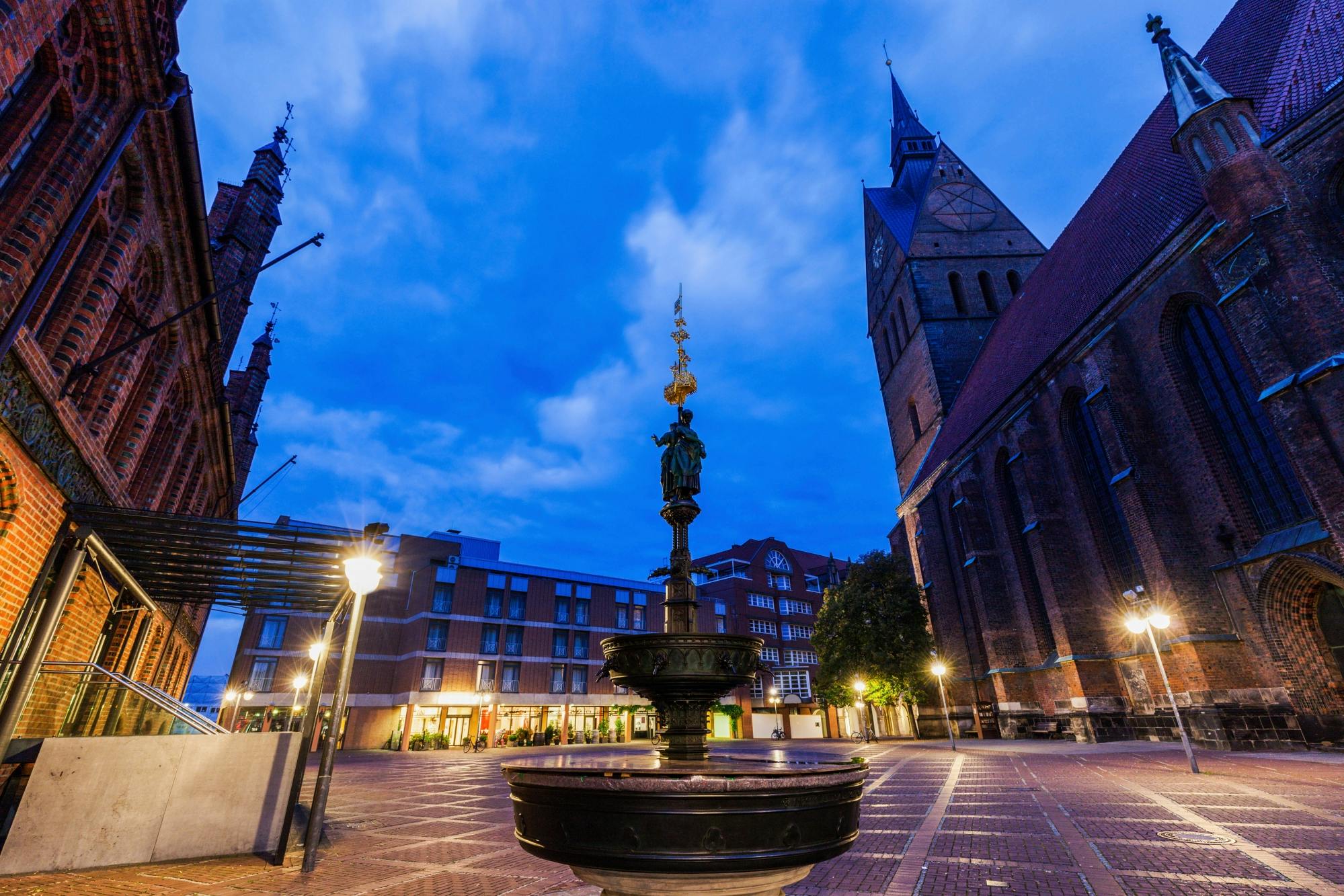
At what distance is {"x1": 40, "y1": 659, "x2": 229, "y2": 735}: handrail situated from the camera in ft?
23.1

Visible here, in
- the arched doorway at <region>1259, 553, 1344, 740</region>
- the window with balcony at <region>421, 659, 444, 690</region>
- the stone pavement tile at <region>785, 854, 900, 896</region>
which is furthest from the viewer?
the window with balcony at <region>421, 659, 444, 690</region>

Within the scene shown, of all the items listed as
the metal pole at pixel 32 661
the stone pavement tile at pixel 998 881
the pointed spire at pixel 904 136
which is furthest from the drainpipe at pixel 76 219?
the pointed spire at pixel 904 136

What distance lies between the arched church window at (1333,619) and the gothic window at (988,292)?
25421 millimetres

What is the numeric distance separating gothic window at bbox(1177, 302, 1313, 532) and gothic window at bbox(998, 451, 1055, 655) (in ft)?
23.5

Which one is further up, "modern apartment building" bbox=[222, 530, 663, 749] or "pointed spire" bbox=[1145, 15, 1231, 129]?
"pointed spire" bbox=[1145, 15, 1231, 129]

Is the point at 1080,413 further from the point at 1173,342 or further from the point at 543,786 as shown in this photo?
the point at 543,786

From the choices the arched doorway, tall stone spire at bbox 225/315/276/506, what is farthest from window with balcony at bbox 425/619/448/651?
the arched doorway

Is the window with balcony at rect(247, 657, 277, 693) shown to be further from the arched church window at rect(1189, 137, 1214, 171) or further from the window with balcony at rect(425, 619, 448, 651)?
the arched church window at rect(1189, 137, 1214, 171)

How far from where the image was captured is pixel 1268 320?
1366cm

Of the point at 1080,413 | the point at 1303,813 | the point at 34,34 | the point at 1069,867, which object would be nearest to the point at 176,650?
the point at 34,34

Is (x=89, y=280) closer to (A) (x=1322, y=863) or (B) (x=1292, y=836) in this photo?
(A) (x=1322, y=863)

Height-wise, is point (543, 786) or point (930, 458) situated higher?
point (930, 458)

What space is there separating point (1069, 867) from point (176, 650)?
19.8 m

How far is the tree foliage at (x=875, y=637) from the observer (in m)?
29.1
